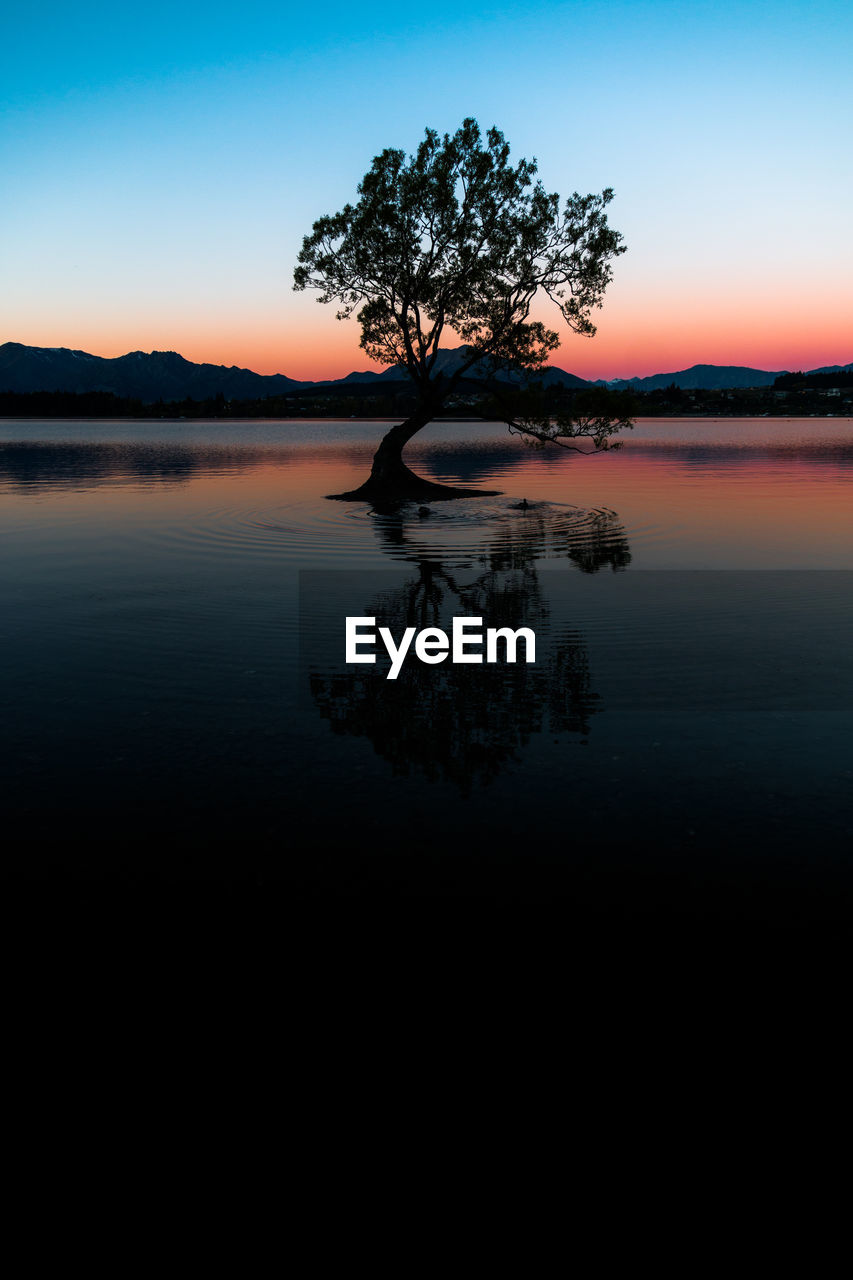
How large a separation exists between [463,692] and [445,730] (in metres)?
1.97

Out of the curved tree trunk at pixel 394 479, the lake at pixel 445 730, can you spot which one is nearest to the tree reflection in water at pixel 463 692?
the lake at pixel 445 730

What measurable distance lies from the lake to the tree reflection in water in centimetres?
7

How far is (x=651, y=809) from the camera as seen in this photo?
8836 millimetres

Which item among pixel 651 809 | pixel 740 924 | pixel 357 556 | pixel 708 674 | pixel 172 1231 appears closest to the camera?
pixel 172 1231

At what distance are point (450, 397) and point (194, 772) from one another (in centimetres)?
4404

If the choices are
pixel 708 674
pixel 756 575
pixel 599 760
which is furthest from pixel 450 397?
pixel 599 760

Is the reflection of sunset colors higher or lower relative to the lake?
higher

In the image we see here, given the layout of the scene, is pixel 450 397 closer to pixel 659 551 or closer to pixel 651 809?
pixel 659 551

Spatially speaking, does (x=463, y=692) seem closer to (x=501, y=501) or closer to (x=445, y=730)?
(x=445, y=730)

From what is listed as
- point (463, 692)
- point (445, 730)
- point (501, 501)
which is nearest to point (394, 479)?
point (501, 501)

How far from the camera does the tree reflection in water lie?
34.6 feet

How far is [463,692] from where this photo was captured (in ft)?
43.3

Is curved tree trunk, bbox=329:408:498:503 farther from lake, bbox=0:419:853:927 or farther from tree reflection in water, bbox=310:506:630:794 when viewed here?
tree reflection in water, bbox=310:506:630:794

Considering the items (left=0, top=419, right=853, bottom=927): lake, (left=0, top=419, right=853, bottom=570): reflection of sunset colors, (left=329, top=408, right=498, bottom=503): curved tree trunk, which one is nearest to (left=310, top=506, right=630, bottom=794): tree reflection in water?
(left=0, top=419, right=853, bottom=927): lake
